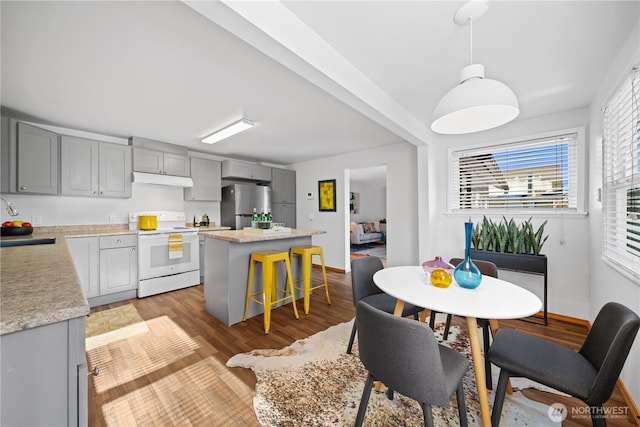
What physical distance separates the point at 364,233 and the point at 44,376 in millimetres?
7832

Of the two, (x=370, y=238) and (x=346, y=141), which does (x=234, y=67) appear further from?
(x=370, y=238)

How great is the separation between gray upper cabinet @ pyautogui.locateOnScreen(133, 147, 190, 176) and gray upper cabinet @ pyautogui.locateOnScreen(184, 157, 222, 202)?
0.50 feet

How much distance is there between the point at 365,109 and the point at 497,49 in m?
1.00

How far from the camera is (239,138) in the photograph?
151 inches

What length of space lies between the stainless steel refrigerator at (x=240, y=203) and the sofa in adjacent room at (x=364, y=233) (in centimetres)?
348

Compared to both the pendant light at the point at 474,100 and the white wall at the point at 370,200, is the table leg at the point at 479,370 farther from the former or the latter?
the white wall at the point at 370,200

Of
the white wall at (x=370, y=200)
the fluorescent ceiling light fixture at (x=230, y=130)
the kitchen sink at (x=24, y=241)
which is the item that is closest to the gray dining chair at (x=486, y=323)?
the fluorescent ceiling light fixture at (x=230, y=130)

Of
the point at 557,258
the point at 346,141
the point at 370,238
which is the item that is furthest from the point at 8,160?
the point at 370,238

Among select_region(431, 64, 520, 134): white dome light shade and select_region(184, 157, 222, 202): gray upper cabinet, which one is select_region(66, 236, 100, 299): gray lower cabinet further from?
select_region(431, 64, 520, 134): white dome light shade

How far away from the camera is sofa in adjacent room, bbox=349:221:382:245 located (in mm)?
7750

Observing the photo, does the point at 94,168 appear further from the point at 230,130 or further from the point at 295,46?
the point at 295,46

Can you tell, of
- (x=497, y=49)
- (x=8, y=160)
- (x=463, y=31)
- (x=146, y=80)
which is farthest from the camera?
(x=8, y=160)

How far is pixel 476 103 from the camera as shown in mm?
1244

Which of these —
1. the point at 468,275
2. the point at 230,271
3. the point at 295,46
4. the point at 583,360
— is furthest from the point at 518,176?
the point at 230,271
